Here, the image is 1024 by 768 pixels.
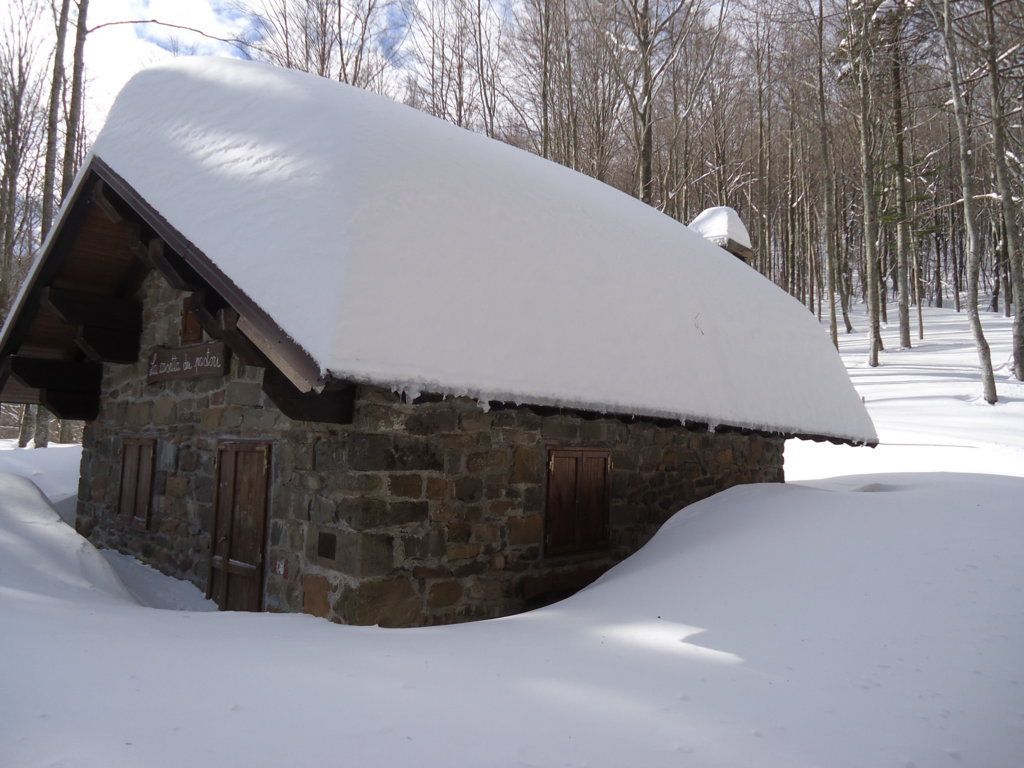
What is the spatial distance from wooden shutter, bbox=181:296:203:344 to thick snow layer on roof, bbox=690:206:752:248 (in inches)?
298

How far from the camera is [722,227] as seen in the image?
10844mm

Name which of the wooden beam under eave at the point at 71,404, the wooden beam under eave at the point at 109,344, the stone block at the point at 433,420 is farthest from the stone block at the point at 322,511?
the wooden beam under eave at the point at 71,404

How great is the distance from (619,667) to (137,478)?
19.4 feet

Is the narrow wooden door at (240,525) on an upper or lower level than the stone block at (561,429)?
lower

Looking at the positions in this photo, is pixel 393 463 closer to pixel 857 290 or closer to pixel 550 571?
pixel 550 571

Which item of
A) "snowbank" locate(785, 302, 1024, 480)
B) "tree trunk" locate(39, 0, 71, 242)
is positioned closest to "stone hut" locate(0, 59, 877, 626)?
"snowbank" locate(785, 302, 1024, 480)

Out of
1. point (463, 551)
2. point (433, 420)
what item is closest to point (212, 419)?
point (433, 420)

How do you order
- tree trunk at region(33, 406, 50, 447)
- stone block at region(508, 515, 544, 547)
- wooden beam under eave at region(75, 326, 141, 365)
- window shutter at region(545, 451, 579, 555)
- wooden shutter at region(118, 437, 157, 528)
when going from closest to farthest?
1. stone block at region(508, 515, 544, 547)
2. window shutter at region(545, 451, 579, 555)
3. wooden shutter at region(118, 437, 157, 528)
4. wooden beam under eave at region(75, 326, 141, 365)
5. tree trunk at region(33, 406, 50, 447)

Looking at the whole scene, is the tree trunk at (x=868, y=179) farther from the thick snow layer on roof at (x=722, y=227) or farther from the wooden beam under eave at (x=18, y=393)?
the wooden beam under eave at (x=18, y=393)

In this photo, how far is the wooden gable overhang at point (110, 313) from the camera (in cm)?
396

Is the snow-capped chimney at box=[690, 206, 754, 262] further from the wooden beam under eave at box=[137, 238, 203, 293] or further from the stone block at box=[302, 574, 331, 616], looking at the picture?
the stone block at box=[302, 574, 331, 616]

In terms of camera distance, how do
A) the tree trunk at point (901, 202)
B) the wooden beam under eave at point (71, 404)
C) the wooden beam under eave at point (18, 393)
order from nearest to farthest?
the wooden beam under eave at point (71, 404) → the wooden beam under eave at point (18, 393) → the tree trunk at point (901, 202)

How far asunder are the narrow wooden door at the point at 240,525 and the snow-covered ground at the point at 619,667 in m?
0.72

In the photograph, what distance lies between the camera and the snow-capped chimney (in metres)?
10.8
